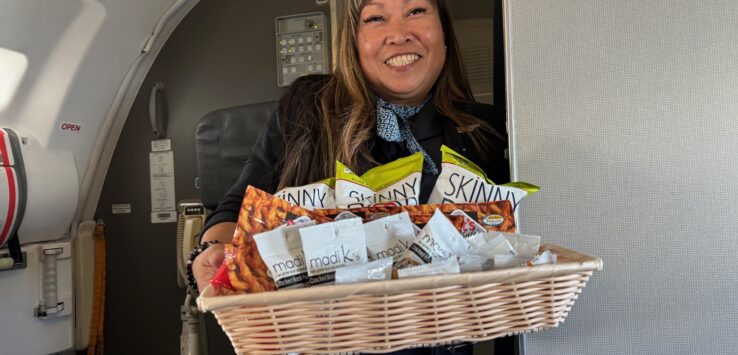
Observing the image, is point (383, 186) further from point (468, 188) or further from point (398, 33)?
point (398, 33)

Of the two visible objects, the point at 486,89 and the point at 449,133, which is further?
the point at 486,89

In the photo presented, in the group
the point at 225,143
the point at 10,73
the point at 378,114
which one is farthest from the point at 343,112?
the point at 10,73

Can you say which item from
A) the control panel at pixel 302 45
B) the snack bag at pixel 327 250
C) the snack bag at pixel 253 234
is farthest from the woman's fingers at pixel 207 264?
the control panel at pixel 302 45

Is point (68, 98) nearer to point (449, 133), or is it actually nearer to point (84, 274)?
point (84, 274)

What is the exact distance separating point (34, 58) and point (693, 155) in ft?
6.55

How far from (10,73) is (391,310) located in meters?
1.82

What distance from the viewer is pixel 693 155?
3.22 ft

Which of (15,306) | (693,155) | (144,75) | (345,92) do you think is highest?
(144,75)

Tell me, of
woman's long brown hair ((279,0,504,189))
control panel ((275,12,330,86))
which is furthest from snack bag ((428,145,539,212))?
control panel ((275,12,330,86))

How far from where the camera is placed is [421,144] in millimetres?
1216

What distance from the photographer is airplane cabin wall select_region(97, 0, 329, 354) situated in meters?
2.31

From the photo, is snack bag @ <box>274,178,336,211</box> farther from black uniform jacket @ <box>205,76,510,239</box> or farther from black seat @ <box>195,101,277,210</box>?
black seat @ <box>195,101,277,210</box>

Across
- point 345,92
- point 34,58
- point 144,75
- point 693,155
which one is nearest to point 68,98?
point 34,58

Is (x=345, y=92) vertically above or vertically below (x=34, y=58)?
below
